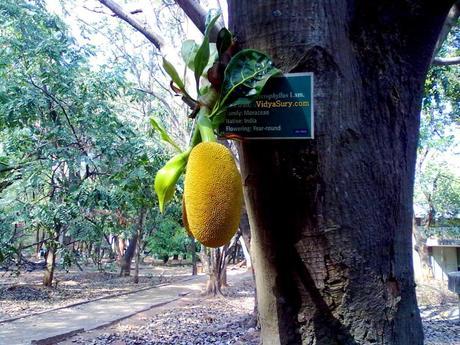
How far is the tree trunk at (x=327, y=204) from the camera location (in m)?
0.81

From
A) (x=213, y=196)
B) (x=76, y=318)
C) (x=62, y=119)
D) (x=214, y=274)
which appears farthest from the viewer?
(x=214, y=274)

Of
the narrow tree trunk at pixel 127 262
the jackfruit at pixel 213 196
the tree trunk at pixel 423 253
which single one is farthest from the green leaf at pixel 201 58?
the narrow tree trunk at pixel 127 262

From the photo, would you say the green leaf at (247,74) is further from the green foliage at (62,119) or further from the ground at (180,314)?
the green foliage at (62,119)

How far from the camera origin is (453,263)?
51.2 ft

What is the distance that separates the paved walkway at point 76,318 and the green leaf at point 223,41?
19.9 ft

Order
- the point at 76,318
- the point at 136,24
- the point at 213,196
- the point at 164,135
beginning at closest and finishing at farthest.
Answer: the point at 213,196 → the point at 164,135 → the point at 136,24 → the point at 76,318

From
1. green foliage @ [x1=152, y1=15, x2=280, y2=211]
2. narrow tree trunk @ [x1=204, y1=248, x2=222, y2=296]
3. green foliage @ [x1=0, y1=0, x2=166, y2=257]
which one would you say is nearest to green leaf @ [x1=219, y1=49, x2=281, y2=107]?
green foliage @ [x1=152, y1=15, x2=280, y2=211]

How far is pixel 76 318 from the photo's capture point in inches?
318

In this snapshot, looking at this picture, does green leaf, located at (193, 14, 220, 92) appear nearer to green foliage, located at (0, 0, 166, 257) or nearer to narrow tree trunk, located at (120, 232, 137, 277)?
green foliage, located at (0, 0, 166, 257)

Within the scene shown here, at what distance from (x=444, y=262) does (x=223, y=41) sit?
1690 centimetres

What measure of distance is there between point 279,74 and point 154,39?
3571 millimetres

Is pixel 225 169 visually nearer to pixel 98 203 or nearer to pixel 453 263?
pixel 98 203

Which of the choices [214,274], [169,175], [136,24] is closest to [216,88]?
[169,175]

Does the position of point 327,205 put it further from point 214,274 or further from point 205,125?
point 214,274
